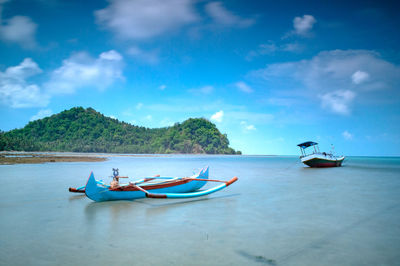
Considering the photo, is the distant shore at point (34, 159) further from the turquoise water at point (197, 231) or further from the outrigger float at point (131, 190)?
the outrigger float at point (131, 190)

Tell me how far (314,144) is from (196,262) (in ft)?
99.7

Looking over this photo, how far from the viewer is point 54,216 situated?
8320mm

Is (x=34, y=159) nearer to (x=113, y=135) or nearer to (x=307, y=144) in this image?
(x=307, y=144)

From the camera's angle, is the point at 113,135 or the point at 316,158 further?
the point at 113,135

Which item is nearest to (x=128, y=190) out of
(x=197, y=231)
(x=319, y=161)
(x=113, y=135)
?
(x=197, y=231)

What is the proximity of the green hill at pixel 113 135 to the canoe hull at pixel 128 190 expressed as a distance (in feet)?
315

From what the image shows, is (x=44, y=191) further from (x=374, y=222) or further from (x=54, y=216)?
(x=374, y=222)

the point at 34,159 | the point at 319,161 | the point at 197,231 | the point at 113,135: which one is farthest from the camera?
the point at 113,135

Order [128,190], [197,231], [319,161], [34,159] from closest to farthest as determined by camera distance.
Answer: [197,231] → [128,190] → [319,161] → [34,159]

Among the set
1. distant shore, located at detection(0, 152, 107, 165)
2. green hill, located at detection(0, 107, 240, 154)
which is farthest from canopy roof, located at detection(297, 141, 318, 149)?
green hill, located at detection(0, 107, 240, 154)

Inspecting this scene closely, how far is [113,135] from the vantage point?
121000 mm

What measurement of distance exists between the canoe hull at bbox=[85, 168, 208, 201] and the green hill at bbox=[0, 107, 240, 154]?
96.1 metres

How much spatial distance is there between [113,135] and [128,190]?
117450 millimetres

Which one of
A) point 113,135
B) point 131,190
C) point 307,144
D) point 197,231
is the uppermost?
point 113,135
